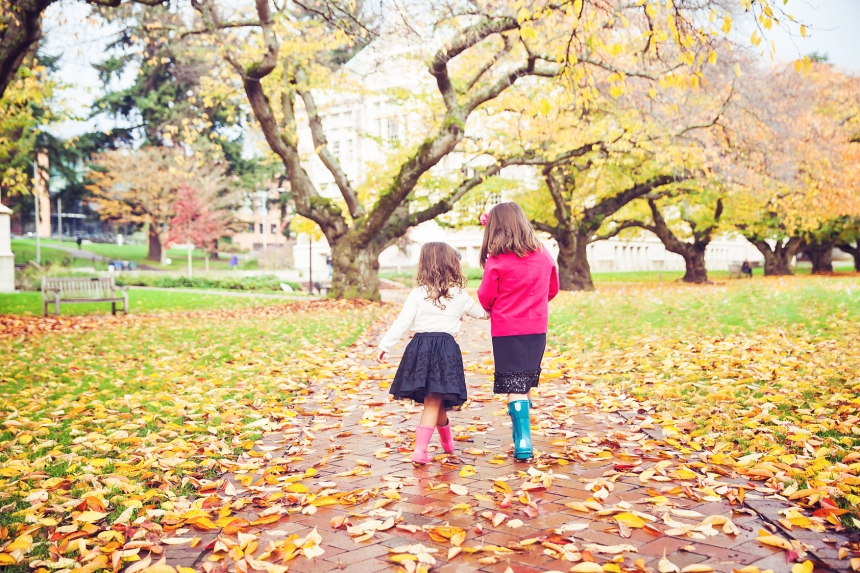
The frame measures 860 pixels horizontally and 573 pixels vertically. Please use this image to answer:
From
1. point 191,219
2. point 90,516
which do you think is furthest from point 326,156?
point 191,219

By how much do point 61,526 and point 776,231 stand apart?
37929mm

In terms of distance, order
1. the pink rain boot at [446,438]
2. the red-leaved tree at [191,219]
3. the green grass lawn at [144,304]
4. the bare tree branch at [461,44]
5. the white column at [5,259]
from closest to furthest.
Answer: the pink rain boot at [446,438] < the bare tree branch at [461,44] < the green grass lawn at [144,304] < the white column at [5,259] < the red-leaved tree at [191,219]

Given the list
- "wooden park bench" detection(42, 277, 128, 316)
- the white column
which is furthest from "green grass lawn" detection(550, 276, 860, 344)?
the white column

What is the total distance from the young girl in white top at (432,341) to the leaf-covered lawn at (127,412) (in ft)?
4.67

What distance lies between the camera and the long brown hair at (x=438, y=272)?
15.9ft

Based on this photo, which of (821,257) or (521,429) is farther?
(821,257)

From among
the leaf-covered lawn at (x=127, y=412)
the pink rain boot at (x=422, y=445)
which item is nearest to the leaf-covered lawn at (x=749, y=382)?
the pink rain boot at (x=422, y=445)

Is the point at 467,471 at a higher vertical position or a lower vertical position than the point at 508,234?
lower

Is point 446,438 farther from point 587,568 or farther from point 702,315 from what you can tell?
point 702,315

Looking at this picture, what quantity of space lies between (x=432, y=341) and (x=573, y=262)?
Result: 22.1 m

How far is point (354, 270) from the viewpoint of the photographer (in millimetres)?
19297

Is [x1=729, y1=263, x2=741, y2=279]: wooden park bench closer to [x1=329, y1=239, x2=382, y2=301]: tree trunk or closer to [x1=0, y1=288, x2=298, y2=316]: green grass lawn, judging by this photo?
[x1=329, y1=239, x2=382, y2=301]: tree trunk

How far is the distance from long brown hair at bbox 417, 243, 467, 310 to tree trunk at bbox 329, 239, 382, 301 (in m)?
14.4

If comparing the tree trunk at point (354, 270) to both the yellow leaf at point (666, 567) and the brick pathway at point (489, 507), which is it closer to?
the brick pathway at point (489, 507)
